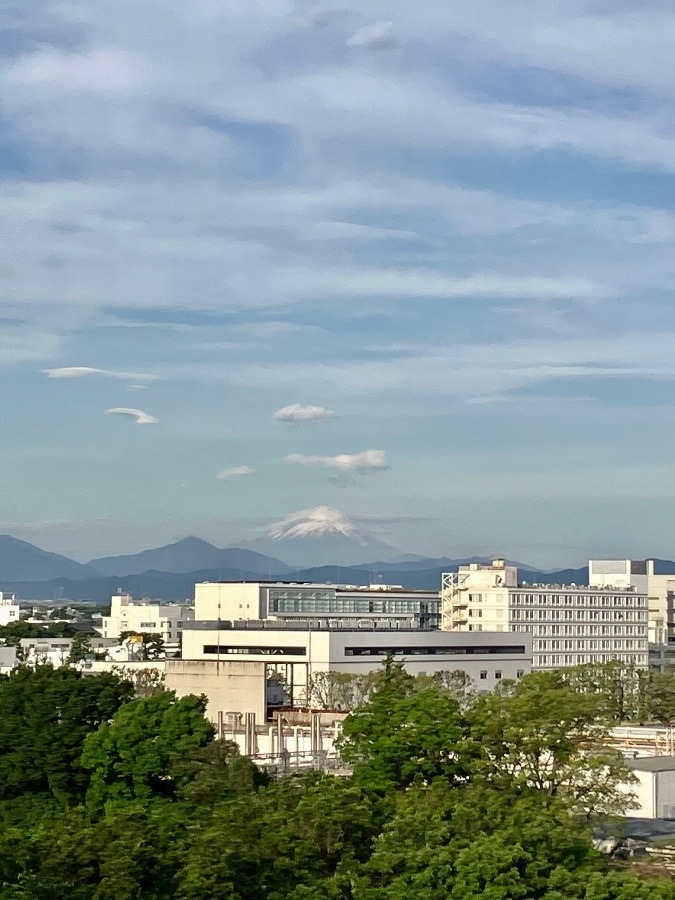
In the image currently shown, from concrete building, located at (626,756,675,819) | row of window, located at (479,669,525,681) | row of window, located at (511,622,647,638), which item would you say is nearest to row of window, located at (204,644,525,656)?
row of window, located at (479,669,525,681)

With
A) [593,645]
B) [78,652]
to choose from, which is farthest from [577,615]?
[78,652]

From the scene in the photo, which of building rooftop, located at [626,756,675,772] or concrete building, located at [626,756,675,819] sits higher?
building rooftop, located at [626,756,675,772]

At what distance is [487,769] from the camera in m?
38.8

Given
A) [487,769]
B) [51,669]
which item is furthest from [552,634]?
[487,769]

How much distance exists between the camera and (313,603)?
167 metres

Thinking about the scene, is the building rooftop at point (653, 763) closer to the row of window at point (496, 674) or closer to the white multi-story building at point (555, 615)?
the row of window at point (496, 674)

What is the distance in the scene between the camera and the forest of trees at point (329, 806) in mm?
29328

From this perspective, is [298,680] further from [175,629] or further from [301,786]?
[175,629]

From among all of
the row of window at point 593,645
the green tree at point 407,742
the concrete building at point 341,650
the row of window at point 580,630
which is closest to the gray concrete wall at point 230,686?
the concrete building at point 341,650

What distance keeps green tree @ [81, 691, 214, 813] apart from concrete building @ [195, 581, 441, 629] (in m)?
98.2

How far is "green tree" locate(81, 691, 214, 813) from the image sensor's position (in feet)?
160

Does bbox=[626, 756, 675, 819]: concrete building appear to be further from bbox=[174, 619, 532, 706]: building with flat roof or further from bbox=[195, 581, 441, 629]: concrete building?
bbox=[195, 581, 441, 629]: concrete building

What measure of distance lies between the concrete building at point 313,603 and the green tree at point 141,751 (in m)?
98.2

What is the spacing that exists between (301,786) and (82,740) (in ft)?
54.2
